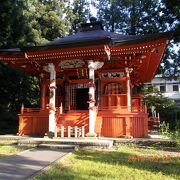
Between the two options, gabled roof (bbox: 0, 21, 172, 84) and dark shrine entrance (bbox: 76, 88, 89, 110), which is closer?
gabled roof (bbox: 0, 21, 172, 84)

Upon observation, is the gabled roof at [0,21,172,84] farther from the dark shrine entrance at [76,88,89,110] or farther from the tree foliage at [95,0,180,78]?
the tree foliage at [95,0,180,78]

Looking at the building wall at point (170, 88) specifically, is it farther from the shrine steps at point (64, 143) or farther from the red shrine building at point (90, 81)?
the shrine steps at point (64, 143)

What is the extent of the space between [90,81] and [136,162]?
6.59m

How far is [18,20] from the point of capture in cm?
2242

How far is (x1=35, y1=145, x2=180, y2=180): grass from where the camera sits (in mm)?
7113

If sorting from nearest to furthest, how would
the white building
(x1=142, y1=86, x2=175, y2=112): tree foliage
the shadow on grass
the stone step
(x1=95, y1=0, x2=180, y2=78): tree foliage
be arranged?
the shadow on grass < the stone step < (x1=95, y1=0, x2=180, y2=78): tree foliage < (x1=142, y1=86, x2=175, y2=112): tree foliage < the white building

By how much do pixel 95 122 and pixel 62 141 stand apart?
3012 mm

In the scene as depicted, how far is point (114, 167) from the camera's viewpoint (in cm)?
827

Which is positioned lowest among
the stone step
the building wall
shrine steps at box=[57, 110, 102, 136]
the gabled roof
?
the stone step

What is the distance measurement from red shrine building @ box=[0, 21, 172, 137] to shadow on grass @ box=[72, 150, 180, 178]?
148 inches

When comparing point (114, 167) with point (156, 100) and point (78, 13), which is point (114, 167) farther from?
point (78, 13)

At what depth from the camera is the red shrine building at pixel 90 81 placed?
14.7 m

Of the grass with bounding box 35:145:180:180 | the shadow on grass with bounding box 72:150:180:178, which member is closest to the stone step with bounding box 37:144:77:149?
the shadow on grass with bounding box 72:150:180:178

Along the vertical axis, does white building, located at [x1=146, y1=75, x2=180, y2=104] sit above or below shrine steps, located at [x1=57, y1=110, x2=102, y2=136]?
above
